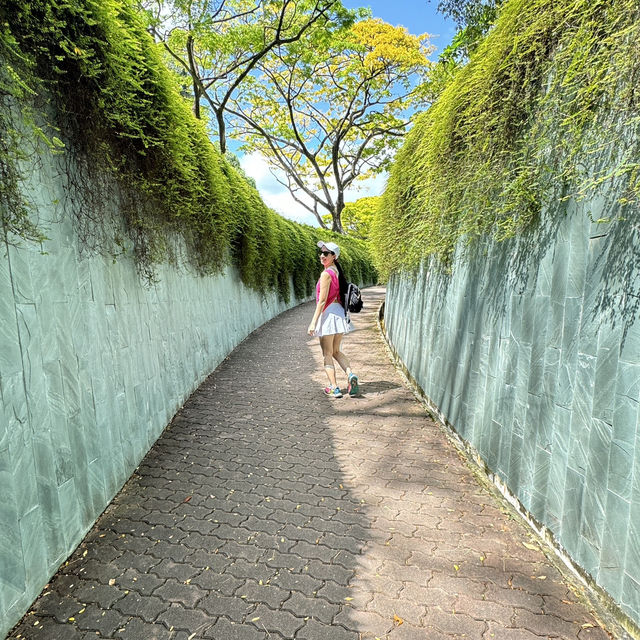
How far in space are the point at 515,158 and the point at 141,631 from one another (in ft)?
10.9

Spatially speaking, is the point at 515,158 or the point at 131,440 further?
the point at 131,440

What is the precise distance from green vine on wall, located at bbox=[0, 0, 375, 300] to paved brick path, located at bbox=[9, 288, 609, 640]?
1.90 metres

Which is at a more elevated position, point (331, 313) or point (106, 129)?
point (106, 129)

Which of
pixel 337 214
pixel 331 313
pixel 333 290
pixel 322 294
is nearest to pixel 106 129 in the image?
pixel 322 294

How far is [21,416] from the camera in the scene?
2.19 meters

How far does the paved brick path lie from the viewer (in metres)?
2.14

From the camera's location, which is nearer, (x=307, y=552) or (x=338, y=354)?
(x=307, y=552)

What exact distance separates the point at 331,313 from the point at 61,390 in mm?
3581

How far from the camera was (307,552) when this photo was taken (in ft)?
8.82

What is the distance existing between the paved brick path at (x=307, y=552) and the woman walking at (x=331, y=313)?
1144mm

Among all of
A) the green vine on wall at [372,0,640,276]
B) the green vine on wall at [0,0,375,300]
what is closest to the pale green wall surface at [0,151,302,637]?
the green vine on wall at [0,0,375,300]

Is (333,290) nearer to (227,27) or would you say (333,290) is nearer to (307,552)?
(307,552)

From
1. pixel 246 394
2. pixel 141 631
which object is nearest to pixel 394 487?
pixel 141 631

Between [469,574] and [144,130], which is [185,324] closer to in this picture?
[144,130]
